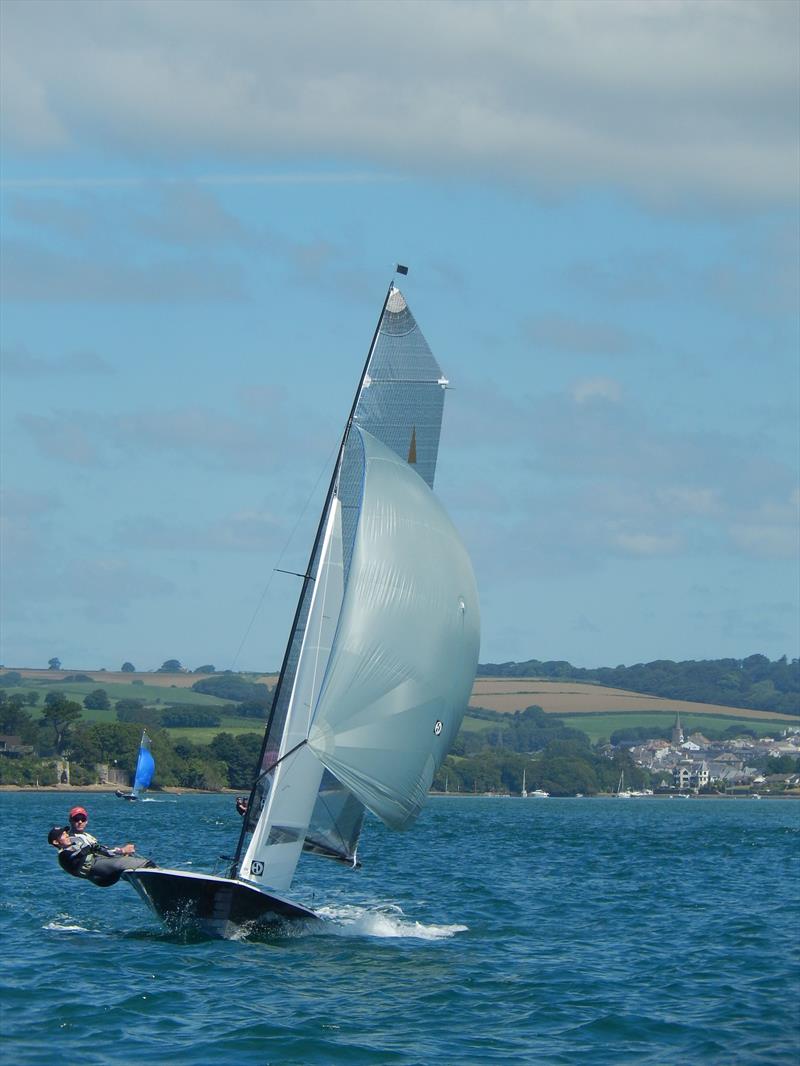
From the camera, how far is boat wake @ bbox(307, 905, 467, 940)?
1076 inches

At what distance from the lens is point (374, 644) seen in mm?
25547

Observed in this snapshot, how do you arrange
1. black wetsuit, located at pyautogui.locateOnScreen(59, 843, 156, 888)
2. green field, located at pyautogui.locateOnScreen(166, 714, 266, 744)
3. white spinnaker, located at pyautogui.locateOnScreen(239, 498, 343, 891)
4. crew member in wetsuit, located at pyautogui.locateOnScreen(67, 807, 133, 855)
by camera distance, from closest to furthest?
black wetsuit, located at pyautogui.locateOnScreen(59, 843, 156, 888) → crew member in wetsuit, located at pyautogui.locateOnScreen(67, 807, 133, 855) → white spinnaker, located at pyautogui.locateOnScreen(239, 498, 343, 891) → green field, located at pyautogui.locateOnScreen(166, 714, 266, 744)

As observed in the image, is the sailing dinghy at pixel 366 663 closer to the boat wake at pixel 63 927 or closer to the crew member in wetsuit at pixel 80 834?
the crew member in wetsuit at pixel 80 834

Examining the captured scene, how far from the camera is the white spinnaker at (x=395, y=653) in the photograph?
25.4 meters

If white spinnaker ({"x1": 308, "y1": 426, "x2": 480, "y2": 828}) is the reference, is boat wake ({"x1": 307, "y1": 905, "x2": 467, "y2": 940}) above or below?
below

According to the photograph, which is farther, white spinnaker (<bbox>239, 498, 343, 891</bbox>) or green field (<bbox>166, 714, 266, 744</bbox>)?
green field (<bbox>166, 714, 266, 744</bbox>)

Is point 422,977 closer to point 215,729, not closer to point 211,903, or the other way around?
point 211,903

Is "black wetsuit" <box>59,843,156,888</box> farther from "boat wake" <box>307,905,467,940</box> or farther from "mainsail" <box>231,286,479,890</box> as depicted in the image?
"boat wake" <box>307,905,467,940</box>

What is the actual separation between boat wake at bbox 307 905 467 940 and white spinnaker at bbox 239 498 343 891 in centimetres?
121

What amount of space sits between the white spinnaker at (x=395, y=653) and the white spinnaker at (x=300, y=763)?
166cm

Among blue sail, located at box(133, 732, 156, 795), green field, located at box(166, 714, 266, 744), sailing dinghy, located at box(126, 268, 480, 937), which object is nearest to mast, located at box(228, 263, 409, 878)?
sailing dinghy, located at box(126, 268, 480, 937)

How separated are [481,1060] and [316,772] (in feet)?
31.6

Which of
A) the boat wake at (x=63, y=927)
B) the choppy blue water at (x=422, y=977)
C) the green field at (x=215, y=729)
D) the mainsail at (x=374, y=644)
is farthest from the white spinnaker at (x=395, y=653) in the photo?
the green field at (x=215, y=729)

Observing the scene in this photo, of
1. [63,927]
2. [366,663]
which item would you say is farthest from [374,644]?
[63,927]
